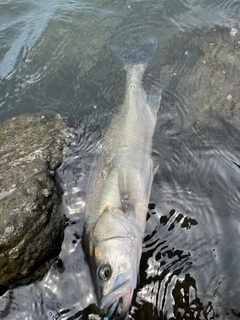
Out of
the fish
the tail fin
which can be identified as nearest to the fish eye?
the fish

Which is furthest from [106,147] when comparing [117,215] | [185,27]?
[185,27]

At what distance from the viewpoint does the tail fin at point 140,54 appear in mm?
5887

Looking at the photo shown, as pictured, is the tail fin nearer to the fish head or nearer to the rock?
the rock

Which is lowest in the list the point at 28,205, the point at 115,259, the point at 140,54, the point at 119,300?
the point at 119,300

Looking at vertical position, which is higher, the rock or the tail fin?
the tail fin

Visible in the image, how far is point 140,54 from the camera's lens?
5.98 metres

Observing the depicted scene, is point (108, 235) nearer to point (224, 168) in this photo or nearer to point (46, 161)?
point (46, 161)

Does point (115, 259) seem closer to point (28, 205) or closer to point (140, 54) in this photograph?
point (28, 205)

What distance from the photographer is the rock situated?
12.1ft

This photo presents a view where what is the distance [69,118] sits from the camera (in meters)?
5.52

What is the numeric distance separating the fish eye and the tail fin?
11.9 feet

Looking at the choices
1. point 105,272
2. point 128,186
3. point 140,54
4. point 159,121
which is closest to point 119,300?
point 105,272

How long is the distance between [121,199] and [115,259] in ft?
2.65

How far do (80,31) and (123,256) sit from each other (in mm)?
5186
